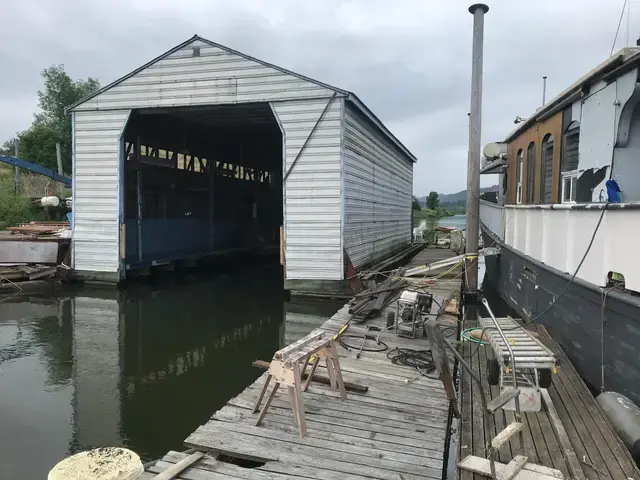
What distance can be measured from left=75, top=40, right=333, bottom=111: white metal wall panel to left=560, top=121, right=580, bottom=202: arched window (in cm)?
531

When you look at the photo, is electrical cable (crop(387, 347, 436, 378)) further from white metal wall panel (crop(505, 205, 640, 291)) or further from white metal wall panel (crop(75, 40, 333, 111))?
white metal wall panel (crop(75, 40, 333, 111))

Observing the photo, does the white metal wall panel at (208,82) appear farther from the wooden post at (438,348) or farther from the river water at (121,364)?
the wooden post at (438,348)

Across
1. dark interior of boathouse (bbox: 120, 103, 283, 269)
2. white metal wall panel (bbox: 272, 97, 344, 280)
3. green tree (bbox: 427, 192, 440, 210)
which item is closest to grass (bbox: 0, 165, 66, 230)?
dark interior of boathouse (bbox: 120, 103, 283, 269)

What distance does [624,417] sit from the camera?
3.91 meters

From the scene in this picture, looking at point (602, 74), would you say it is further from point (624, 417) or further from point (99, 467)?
point (99, 467)

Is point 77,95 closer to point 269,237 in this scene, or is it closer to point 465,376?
point 269,237

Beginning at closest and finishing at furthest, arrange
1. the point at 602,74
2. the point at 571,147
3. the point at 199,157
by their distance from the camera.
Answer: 1. the point at 602,74
2. the point at 571,147
3. the point at 199,157

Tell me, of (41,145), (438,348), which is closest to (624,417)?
(438,348)

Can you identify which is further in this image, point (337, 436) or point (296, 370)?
point (337, 436)

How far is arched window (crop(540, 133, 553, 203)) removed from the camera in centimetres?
1013

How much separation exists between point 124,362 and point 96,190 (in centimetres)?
750

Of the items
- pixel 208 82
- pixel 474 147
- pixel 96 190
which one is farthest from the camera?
pixel 96 190

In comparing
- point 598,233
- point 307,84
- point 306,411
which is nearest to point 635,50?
point 598,233

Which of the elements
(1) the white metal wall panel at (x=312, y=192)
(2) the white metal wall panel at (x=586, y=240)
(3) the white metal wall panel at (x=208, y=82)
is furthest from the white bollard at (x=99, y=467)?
(3) the white metal wall panel at (x=208, y=82)
